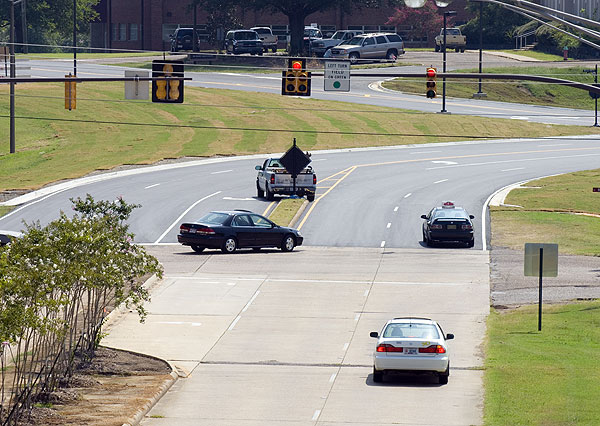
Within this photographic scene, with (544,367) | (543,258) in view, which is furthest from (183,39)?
(544,367)

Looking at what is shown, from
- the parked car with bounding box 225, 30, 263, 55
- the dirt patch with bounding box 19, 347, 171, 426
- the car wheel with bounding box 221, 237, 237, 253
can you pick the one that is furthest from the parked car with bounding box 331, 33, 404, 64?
the dirt patch with bounding box 19, 347, 171, 426

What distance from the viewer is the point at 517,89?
101750 mm

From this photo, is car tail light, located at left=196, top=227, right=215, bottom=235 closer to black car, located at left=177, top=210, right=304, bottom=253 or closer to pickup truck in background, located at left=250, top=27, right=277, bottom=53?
black car, located at left=177, top=210, right=304, bottom=253

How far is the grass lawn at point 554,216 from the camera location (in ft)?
154

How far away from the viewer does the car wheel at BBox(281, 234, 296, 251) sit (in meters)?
44.4

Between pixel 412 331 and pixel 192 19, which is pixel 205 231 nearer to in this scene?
pixel 412 331

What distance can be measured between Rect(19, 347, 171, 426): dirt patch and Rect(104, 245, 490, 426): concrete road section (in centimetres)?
53

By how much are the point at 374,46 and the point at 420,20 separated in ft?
75.2

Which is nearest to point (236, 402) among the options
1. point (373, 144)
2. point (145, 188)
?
point (145, 188)

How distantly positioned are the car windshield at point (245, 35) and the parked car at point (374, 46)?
9.68 m

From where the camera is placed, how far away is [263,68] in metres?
105

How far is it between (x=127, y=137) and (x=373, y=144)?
17.6 meters

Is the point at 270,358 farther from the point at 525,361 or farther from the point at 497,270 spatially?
the point at 497,270

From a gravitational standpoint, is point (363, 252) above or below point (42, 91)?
below
